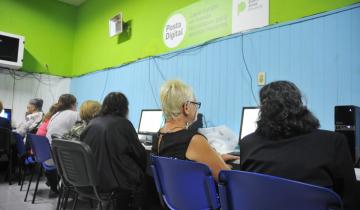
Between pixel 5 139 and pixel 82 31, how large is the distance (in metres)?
2.50

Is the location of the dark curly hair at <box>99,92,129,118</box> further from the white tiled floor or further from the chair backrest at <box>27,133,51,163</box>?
the white tiled floor

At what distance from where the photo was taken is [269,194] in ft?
3.00

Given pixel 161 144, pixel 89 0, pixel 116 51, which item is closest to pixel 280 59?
pixel 161 144

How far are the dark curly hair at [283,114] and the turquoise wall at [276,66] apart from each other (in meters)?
1.08

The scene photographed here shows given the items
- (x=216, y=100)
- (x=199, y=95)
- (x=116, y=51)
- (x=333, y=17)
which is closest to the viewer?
(x=333, y=17)

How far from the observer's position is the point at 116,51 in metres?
4.66

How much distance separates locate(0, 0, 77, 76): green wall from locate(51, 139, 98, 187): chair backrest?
12.6 feet

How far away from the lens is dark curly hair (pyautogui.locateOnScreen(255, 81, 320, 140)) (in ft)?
3.58

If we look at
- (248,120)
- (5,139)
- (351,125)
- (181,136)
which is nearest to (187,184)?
(181,136)

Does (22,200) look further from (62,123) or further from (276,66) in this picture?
(276,66)

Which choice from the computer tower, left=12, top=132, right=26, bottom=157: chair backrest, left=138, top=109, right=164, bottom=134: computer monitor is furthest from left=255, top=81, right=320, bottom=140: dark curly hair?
left=12, top=132, right=26, bottom=157: chair backrest

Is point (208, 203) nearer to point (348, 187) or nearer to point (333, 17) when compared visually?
point (348, 187)

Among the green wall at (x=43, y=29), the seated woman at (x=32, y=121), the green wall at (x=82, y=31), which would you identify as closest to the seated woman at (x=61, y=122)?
the seated woman at (x=32, y=121)

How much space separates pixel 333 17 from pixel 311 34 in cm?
18
